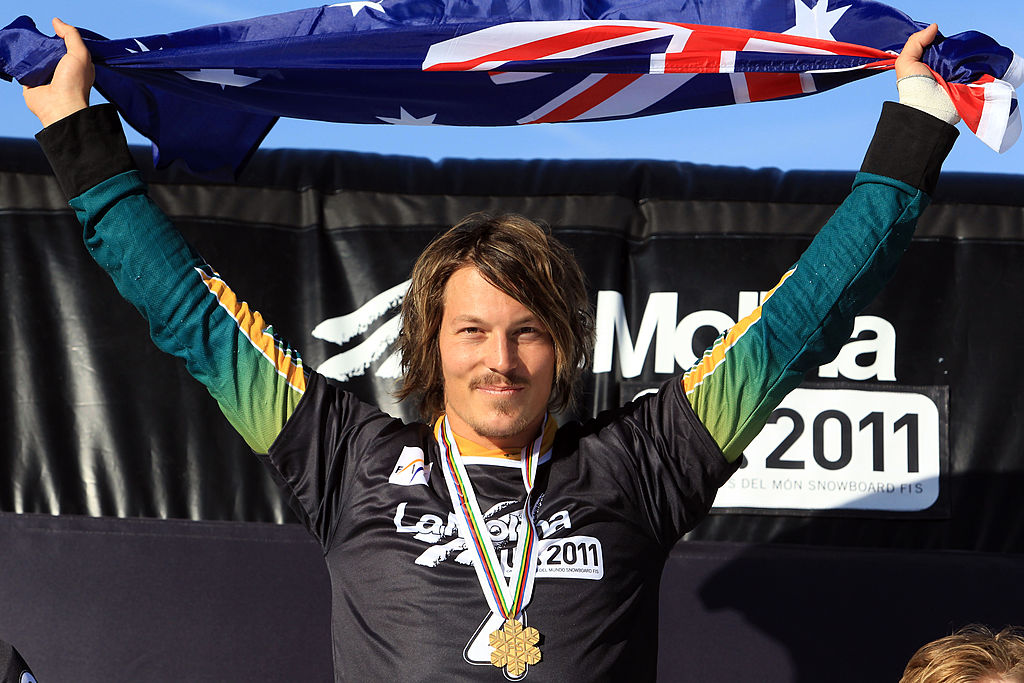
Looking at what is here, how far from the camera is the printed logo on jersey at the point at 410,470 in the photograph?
1909mm

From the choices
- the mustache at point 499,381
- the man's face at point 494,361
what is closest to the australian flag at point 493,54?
the man's face at point 494,361

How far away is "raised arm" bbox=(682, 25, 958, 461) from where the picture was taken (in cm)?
179

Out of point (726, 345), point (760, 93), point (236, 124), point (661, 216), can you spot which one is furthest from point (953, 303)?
point (236, 124)

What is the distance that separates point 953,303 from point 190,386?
7.22 ft

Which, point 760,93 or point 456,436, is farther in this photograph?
point 760,93

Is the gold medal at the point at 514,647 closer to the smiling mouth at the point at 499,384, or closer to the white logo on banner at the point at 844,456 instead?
the smiling mouth at the point at 499,384

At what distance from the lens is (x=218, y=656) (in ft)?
9.85

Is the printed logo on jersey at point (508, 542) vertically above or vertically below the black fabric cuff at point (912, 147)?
below

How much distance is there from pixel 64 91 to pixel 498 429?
0.95 m

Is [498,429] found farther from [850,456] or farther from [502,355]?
[850,456]

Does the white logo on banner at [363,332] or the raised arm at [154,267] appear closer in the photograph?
the raised arm at [154,267]

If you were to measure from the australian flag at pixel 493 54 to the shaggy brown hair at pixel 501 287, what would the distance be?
0.33 metres

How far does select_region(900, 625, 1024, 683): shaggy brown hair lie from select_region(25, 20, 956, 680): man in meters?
0.56

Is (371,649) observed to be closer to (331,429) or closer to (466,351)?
(331,429)
